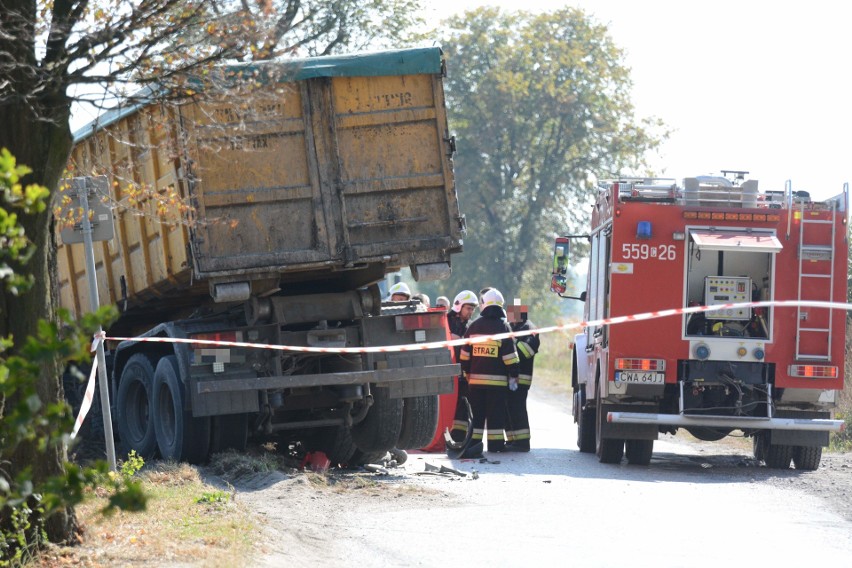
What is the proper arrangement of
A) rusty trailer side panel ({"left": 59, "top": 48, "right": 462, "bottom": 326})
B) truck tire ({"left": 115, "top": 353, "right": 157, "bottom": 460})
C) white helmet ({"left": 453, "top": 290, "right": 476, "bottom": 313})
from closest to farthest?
rusty trailer side panel ({"left": 59, "top": 48, "right": 462, "bottom": 326}) < truck tire ({"left": 115, "top": 353, "right": 157, "bottom": 460}) < white helmet ({"left": 453, "top": 290, "right": 476, "bottom": 313})

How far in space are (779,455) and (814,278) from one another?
1.85 meters

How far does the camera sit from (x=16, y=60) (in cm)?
714

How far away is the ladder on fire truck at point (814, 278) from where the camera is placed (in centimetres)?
1377

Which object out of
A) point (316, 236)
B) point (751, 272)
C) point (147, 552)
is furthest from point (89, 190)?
point (751, 272)

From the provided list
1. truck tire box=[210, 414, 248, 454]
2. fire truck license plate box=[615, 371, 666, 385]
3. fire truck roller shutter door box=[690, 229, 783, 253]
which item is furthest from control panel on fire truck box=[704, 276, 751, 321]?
truck tire box=[210, 414, 248, 454]

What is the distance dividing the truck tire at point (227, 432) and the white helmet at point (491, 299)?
13.8ft

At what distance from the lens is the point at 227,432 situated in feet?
39.7

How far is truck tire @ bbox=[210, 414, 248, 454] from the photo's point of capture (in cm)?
1205

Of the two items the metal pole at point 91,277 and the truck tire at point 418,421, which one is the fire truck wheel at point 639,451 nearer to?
the truck tire at point 418,421

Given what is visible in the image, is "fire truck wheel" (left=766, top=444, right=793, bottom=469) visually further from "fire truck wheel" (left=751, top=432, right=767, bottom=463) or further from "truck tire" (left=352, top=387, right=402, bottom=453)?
"truck tire" (left=352, top=387, right=402, bottom=453)

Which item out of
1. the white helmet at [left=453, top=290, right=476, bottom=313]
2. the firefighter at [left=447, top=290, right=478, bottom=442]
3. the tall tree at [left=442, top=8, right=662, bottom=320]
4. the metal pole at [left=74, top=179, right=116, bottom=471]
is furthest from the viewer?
the tall tree at [left=442, top=8, right=662, bottom=320]

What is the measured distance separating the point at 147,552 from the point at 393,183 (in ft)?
16.0

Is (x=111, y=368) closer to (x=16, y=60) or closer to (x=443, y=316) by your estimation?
(x=443, y=316)

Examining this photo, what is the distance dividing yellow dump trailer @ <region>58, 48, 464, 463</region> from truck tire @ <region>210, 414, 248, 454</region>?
0.02 metres
